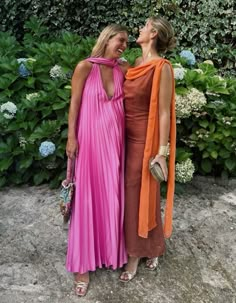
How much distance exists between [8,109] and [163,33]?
6.10 ft

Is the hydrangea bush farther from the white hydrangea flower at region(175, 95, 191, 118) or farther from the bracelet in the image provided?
the bracelet

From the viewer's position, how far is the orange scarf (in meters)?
2.99

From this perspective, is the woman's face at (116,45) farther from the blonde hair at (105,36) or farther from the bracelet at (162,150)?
the bracelet at (162,150)

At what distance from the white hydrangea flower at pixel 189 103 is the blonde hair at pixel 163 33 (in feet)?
4.42

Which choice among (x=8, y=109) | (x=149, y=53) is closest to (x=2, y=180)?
(x=8, y=109)

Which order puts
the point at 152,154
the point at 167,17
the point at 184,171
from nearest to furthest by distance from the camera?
the point at 152,154
the point at 184,171
the point at 167,17

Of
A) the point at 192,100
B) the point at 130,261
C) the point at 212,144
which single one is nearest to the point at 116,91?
the point at 130,261

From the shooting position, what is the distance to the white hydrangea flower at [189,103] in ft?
14.5

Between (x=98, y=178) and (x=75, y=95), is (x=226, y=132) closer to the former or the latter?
(x=98, y=178)

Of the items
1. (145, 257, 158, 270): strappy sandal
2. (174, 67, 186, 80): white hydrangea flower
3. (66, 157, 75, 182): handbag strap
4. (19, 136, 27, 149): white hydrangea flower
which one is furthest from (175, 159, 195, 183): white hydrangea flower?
(66, 157, 75, 182): handbag strap

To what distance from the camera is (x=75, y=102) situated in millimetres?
3082

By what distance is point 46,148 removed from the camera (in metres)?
4.25

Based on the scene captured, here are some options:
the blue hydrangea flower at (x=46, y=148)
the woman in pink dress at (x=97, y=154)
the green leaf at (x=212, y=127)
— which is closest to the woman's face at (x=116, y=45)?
the woman in pink dress at (x=97, y=154)

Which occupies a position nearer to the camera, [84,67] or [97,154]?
[84,67]
